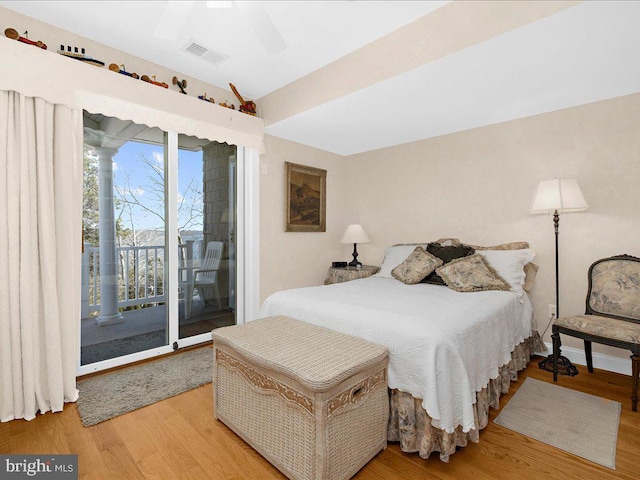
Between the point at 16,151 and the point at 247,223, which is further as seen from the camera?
the point at 247,223

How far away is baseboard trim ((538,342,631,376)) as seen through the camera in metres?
2.58

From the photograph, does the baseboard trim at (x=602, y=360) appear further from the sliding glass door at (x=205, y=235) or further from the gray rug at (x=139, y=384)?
the sliding glass door at (x=205, y=235)

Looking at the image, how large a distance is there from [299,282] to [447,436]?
2683 mm

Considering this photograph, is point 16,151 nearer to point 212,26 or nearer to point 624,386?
point 212,26

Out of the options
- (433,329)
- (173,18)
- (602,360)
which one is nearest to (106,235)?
(173,18)

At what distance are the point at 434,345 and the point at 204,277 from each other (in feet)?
8.18

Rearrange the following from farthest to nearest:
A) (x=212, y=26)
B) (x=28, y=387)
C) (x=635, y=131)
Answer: (x=635, y=131) → (x=212, y=26) → (x=28, y=387)

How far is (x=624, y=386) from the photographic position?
2.40 meters

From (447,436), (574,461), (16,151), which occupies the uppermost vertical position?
(16,151)

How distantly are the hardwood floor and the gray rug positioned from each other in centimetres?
9

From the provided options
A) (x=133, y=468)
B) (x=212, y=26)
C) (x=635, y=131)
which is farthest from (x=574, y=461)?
(x=212, y=26)

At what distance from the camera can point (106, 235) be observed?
8.77ft

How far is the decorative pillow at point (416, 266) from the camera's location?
3.03 m

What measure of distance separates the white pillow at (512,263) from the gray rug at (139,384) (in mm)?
2608
